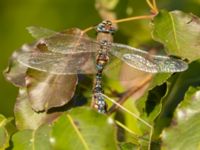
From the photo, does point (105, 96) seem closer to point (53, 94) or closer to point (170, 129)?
point (53, 94)

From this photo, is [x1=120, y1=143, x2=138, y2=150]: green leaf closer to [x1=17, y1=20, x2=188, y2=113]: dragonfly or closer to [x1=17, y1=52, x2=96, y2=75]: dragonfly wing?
[x1=17, y1=20, x2=188, y2=113]: dragonfly

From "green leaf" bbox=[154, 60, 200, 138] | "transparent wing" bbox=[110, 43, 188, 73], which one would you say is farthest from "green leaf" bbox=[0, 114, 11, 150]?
"green leaf" bbox=[154, 60, 200, 138]

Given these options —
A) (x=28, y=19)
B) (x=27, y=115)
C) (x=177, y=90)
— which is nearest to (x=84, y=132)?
(x=27, y=115)

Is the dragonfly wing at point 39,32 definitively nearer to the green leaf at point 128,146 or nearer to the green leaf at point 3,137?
the green leaf at point 3,137

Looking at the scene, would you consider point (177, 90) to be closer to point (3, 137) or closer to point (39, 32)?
point (39, 32)

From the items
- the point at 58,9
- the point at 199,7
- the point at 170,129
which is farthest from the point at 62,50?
the point at 58,9

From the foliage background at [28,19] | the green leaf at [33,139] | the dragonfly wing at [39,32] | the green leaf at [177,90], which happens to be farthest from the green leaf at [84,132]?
the foliage background at [28,19]

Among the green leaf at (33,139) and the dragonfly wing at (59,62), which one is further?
the dragonfly wing at (59,62)
